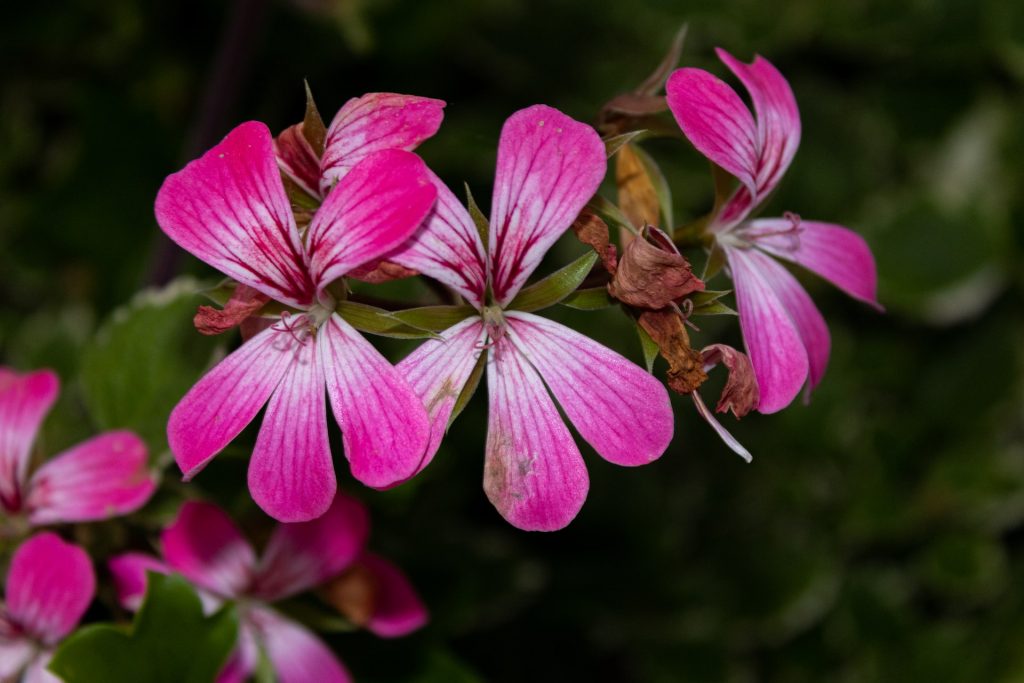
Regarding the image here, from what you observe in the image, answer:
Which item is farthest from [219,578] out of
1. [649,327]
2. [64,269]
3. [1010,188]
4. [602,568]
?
[1010,188]

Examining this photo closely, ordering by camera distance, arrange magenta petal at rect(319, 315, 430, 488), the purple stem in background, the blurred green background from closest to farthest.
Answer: magenta petal at rect(319, 315, 430, 488) < the purple stem in background < the blurred green background

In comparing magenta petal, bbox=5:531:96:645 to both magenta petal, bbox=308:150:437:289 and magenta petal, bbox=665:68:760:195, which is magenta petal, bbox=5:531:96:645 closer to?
magenta petal, bbox=308:150:437:289

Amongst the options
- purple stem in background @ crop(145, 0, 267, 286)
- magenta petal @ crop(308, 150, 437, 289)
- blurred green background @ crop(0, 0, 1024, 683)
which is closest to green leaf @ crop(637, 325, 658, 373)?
magenta petal @ crop(308, 150, 437, 289)

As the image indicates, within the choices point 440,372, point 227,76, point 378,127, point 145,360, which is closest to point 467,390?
point 440,372

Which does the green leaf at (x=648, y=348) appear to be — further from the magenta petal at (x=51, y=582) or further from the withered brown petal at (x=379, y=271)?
the magenta petal at (x=51, y=582)

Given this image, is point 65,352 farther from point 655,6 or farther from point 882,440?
point 882,440

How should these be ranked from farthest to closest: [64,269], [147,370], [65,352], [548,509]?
[64,269] < [65,352] < [147,370] < [548,509]
